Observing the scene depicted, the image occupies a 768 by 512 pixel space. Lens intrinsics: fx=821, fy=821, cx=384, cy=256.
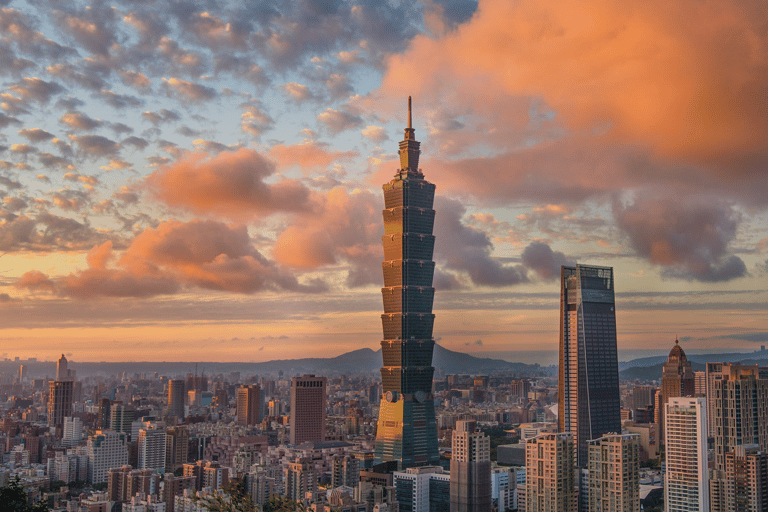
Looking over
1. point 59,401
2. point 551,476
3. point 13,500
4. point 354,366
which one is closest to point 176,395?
point 59,401

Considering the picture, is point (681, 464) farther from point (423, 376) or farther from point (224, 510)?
Result: point (423, 376)

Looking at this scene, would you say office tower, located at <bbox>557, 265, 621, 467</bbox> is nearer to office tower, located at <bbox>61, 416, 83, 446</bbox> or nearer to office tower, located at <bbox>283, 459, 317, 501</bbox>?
office tower, located at <bbox>283, 459, 317, 501</bbox>

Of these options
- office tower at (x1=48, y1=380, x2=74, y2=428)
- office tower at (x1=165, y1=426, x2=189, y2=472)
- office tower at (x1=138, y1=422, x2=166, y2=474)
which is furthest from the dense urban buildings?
office tower at (x1=138, y1=422, x2=166, y2=474)

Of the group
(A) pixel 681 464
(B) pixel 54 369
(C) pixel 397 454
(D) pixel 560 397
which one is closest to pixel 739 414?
(A) pixel 681 464

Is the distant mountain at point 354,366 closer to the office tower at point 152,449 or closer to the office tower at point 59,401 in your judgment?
the office tower at point 59,401

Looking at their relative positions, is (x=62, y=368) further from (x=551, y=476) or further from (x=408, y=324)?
(x=551, y=476)
